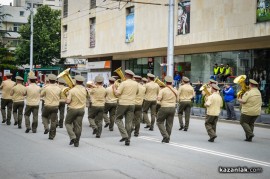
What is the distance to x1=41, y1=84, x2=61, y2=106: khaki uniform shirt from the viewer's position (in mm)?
13561

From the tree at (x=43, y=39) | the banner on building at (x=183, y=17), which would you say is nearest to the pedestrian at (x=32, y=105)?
the banner on building at (x=183, y=17)

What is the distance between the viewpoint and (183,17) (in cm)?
3023

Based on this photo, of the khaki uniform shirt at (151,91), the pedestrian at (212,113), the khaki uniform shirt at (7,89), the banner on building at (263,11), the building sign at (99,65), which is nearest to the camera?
the pedestrian at (212,113)

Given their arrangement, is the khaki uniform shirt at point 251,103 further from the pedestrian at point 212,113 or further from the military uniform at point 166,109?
the military uniform at point 166,109

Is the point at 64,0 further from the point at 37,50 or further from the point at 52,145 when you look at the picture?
the point at 52,145

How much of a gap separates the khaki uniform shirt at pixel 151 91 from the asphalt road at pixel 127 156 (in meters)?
2.07

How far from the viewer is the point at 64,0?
2005 inches

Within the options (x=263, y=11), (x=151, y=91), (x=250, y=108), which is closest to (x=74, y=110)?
(x=151, y=91)

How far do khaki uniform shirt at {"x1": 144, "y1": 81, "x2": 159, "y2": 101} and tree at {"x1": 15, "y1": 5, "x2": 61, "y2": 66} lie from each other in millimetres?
52398

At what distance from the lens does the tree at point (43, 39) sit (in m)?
67.2

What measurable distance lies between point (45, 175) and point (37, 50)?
202 ft

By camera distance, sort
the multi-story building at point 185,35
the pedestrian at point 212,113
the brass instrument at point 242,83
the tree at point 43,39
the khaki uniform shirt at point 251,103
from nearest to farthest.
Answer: the pedestrian at point 212,113, the khaki uniform shirt at point 251,103, the brass instrument at point 242,83, the multi-story building at point 185,35, the tree at point 43,39

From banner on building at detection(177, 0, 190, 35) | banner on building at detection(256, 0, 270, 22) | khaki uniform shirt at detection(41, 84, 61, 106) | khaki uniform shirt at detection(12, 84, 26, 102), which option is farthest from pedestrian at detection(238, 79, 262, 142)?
banner on building at detection(177, 0, 190, 35)

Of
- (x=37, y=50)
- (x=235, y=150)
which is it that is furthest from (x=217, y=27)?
(x=37, y=50)
